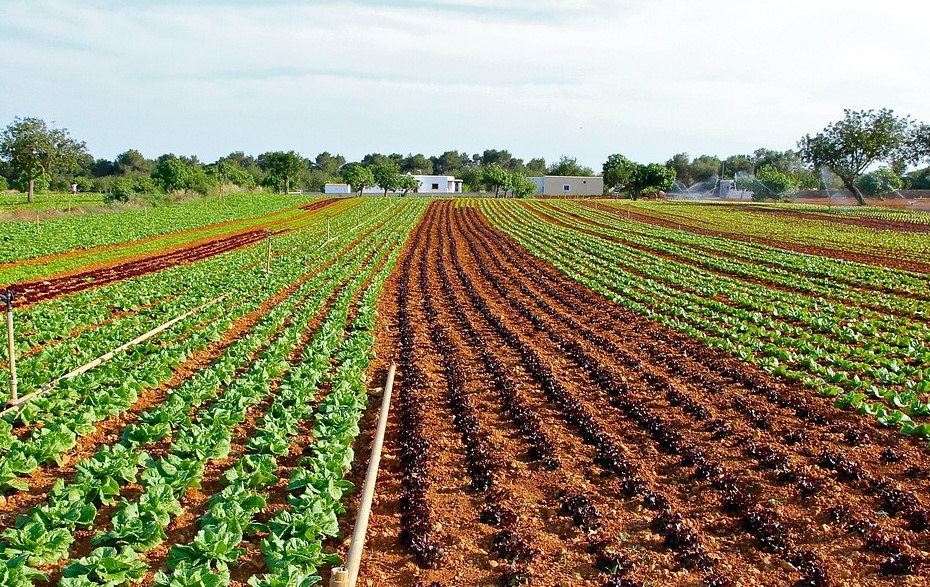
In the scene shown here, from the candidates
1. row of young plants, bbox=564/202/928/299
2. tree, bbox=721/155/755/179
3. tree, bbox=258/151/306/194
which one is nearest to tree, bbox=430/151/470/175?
tree, bbox=721/155/755/179

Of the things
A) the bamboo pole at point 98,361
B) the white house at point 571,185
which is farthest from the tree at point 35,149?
the white house at point 571,185

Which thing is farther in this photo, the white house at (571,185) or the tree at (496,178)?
the white house at (571,185)

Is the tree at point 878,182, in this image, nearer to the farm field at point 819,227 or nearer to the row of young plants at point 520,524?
the farm field at point 819,227

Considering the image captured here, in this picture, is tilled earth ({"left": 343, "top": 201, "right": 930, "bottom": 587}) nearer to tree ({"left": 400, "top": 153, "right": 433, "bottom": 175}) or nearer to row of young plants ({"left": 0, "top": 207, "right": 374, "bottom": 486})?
row of young plants ({"left": 0, "top": 207, "right": 374, "bottom": 486})

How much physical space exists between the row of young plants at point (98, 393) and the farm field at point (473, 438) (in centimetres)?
4

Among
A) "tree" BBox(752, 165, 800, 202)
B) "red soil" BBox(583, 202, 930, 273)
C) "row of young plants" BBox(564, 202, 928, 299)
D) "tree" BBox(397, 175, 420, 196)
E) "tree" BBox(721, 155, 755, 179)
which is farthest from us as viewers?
"tree" BBox(721, 155, 755, 179)

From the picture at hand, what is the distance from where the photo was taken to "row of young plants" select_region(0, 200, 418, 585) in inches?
216

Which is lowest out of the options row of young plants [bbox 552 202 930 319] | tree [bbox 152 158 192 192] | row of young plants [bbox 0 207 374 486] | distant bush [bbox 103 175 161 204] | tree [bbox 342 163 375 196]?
row of young plants [bbox 0 207 374 486]

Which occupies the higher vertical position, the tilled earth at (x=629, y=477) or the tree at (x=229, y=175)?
the tree at (x=229, y=175)

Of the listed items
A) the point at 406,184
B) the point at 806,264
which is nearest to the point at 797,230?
the point at 806,264

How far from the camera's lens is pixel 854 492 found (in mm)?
7383

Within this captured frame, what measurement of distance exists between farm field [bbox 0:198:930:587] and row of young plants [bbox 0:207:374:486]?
38 millimetres

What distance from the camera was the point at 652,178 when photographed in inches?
3848

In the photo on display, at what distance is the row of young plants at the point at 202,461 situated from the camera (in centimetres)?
549
